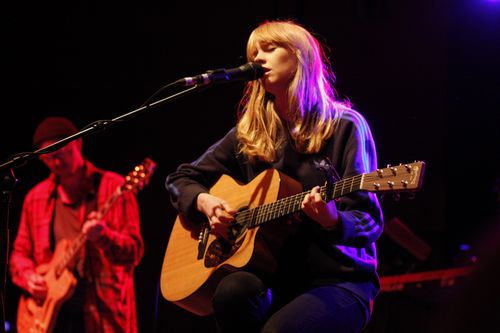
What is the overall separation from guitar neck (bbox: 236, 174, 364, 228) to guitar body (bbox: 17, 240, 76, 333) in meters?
2.64

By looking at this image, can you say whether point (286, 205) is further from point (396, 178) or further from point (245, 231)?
point (396, 178)

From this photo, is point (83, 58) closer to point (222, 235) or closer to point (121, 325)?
point (121, 325)

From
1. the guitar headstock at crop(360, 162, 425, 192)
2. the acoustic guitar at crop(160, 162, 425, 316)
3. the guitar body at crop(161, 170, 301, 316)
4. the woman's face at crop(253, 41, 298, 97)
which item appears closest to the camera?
the guitar headstock at crop(360, 162, 425, 192)

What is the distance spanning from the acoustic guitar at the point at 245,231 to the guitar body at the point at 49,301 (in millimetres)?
2078

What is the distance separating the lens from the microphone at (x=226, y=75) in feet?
8.80

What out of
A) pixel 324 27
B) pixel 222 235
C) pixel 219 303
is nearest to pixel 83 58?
pixel 324 27

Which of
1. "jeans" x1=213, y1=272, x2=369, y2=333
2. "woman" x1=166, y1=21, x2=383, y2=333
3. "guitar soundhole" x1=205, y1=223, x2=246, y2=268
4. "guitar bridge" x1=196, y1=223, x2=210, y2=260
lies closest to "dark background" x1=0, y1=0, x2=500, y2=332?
"woman" x1=166, y1=21, x2=383, y2=333

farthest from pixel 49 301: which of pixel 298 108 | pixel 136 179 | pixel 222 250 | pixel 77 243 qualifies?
pixel 298 108

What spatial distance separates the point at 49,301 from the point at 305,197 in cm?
338

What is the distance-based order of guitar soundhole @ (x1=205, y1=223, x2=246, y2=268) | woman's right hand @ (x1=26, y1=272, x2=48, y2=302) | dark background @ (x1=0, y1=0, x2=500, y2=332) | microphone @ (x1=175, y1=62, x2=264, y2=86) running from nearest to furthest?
microphone @ (x1=175, y1=62, x2=264, y2=86), guitar soundhole @ (x1=205, y1=223, x2=246, y2=268), woman's right hand @ (x1=26, y1=272, x2=48, y2=302), dark background @ (x1=0, y1=0, x2=500, y2=332)

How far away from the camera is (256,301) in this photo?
8.42 feet

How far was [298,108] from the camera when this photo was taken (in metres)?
3.11

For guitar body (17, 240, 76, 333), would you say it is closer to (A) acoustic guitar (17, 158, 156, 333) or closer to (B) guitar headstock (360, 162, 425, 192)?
(A) acoustic guitar (17, 158, 156, 333)

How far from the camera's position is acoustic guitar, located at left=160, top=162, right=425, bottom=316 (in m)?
2.57
